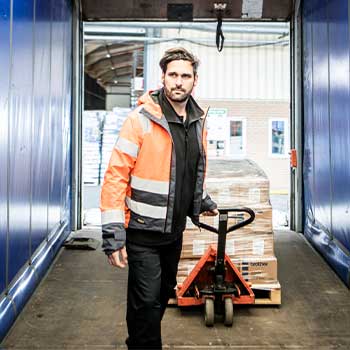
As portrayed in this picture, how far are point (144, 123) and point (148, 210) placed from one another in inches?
17.8

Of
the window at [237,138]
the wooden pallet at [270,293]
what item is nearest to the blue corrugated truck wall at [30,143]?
the wooden pallet at [270,293]

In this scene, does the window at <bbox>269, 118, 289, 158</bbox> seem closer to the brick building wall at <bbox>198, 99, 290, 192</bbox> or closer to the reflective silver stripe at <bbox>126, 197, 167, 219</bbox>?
the brick building wall at <bbox>198, 99, 290, 192</bbox>

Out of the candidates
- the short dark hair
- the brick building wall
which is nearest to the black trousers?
the short dark hair

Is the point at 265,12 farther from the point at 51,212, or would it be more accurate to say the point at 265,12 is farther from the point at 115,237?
the point at 115,237

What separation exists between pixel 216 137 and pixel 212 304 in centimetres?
1121

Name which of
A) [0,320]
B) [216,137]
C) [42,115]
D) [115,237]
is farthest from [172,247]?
[216,137]

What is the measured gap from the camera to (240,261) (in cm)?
432

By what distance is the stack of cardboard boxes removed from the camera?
432 centimetres

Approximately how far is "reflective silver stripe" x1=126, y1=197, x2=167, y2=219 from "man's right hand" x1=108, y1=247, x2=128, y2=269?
22cm

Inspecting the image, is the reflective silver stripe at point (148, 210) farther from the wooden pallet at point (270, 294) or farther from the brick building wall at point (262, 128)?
the brick building wall at point (262, 128)

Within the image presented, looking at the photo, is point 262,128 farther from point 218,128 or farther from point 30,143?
point 30,143

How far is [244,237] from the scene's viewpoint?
4355 millimetres

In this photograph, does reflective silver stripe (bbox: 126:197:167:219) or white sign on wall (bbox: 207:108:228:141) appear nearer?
reflective silver stripe (bbox: 126:197:167:219)

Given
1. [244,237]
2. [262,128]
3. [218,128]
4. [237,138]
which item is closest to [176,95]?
[244,237]
